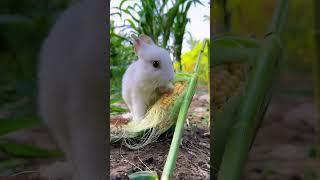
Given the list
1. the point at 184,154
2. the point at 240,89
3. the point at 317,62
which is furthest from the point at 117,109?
the point at 317,62

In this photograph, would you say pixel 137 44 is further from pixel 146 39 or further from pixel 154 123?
pixel 154 123

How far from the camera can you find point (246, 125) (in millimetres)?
1288

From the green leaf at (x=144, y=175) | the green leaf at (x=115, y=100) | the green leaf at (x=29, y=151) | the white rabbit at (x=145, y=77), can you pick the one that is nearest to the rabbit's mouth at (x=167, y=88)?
the white rabbit at (x=145, y=77)

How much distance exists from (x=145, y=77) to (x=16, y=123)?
39 cm

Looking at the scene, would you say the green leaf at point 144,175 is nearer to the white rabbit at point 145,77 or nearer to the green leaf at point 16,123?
the white rabbit at point 145,77

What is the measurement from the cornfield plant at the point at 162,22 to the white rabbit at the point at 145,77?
28 mm

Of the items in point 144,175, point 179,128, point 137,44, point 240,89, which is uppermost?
point 137,44

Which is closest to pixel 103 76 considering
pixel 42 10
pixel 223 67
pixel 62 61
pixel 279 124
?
pixel 62 61

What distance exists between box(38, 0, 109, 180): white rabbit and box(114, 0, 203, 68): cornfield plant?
108 millimetres

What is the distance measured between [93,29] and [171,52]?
0.24 metres

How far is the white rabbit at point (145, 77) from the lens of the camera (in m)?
1.29

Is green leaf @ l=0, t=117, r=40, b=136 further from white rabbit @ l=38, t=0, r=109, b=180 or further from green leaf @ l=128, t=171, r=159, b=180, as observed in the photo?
green leaf @ l=128, t=171, r=159, b=180

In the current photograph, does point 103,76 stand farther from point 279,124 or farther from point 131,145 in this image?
point 279,124

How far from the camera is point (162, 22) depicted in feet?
4.32
